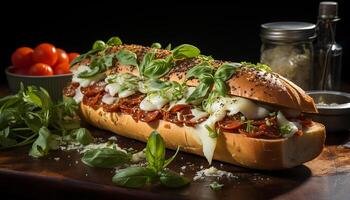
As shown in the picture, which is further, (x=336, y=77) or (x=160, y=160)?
(x=336, y=77)

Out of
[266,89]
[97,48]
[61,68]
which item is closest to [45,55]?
[61,68]

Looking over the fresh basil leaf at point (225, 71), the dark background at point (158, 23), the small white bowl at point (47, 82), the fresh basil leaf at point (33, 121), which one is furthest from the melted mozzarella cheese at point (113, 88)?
the dark background at point (158, 23)

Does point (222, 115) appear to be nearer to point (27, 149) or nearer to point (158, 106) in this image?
point (158, 106)

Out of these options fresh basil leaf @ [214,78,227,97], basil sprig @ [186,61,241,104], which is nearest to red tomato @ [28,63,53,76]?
basil sprig @ [186,61,241,104]

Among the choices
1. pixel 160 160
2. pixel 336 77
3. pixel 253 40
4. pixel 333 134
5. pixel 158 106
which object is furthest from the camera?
pixel 253 40

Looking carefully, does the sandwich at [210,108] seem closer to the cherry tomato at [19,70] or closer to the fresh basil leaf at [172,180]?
the fresh basil leaf at [172,180]

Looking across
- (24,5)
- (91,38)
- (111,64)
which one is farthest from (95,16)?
(111,64)
